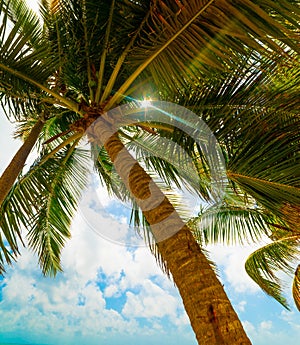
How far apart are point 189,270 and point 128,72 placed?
259 centimetres

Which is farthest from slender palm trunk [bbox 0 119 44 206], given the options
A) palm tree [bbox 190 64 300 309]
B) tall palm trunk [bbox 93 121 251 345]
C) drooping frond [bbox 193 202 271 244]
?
drooping frond [bbox 193 202 271 244]

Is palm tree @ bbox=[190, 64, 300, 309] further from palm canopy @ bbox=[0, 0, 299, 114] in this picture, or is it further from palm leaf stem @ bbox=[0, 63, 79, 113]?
palm leaf stem @ bbox=[0, 63, 79, 113]

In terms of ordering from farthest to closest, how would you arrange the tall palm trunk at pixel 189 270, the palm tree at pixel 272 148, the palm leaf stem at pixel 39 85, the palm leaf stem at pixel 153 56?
1. the palm leaf stem at pixel 39 85
2. the palm tree at pixel 272 148
3. the palm leaf stem at pixel 153 56
4. the tall palm trunk at pixel 189 270

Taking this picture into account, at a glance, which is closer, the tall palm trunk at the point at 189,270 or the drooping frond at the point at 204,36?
the tall palm trunk at the point at 189,270

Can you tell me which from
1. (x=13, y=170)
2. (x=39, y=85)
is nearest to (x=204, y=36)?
(x=39, y=85)

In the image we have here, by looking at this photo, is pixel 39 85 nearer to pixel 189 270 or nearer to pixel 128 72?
pixel 128 72

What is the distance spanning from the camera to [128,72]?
402 centimetres

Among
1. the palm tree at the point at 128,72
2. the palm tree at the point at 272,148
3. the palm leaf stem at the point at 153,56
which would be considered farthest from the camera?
the palm tree at the point at 272,148

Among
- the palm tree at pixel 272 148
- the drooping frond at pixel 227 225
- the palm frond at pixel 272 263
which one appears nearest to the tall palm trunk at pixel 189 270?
the palm tree at pixel 272 148

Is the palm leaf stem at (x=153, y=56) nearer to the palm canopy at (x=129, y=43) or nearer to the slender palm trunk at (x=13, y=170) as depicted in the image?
the palm canopy at (x=129, y=43)

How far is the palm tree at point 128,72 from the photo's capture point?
2283mm

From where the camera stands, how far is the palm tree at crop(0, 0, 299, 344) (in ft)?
7.49

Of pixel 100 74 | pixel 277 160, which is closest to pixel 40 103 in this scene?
pixel 100 74

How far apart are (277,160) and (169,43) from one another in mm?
1411
